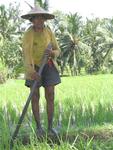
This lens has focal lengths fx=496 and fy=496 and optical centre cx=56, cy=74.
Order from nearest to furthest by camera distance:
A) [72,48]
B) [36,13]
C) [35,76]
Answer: [35,76]
[36,13]
[72,48]

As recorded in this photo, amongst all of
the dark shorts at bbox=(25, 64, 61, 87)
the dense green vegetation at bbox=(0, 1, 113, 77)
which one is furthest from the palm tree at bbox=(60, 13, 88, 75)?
the dark shorts at bbox=(25, 64, 61, 87)

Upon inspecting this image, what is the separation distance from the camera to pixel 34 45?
6109 mm

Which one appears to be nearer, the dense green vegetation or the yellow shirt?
the yellow shirt

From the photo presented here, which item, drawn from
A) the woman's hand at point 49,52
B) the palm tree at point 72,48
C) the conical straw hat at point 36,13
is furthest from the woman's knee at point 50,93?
the palm tree at point 72,48

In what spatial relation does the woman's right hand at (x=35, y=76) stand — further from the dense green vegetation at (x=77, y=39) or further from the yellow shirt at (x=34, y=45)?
the dense green vegetation at (x=77, y=39)

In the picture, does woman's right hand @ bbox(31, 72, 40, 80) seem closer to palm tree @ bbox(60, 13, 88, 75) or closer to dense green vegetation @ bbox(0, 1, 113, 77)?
dense green vegetation @ bbox(0, 1, 113, 77)

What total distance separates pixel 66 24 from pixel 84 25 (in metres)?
3.31

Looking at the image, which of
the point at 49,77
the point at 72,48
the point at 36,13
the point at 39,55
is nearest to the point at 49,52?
the point at 39,55

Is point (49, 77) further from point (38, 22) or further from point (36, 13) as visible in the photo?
point (36, 13)

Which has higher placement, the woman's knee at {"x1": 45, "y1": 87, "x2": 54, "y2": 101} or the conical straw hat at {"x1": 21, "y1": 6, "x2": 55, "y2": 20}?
the conical straw hat at {"x1": 21, "y1": 6, "x2": 55, "y2": 20}

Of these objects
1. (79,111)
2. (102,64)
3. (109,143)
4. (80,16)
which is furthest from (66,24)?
(109,143)

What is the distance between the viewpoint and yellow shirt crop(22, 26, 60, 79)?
599cm

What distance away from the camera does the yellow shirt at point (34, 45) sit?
19.7 ft

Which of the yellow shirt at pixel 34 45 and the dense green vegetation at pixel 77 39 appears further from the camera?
the dense green vegetation at pixel 77 39
